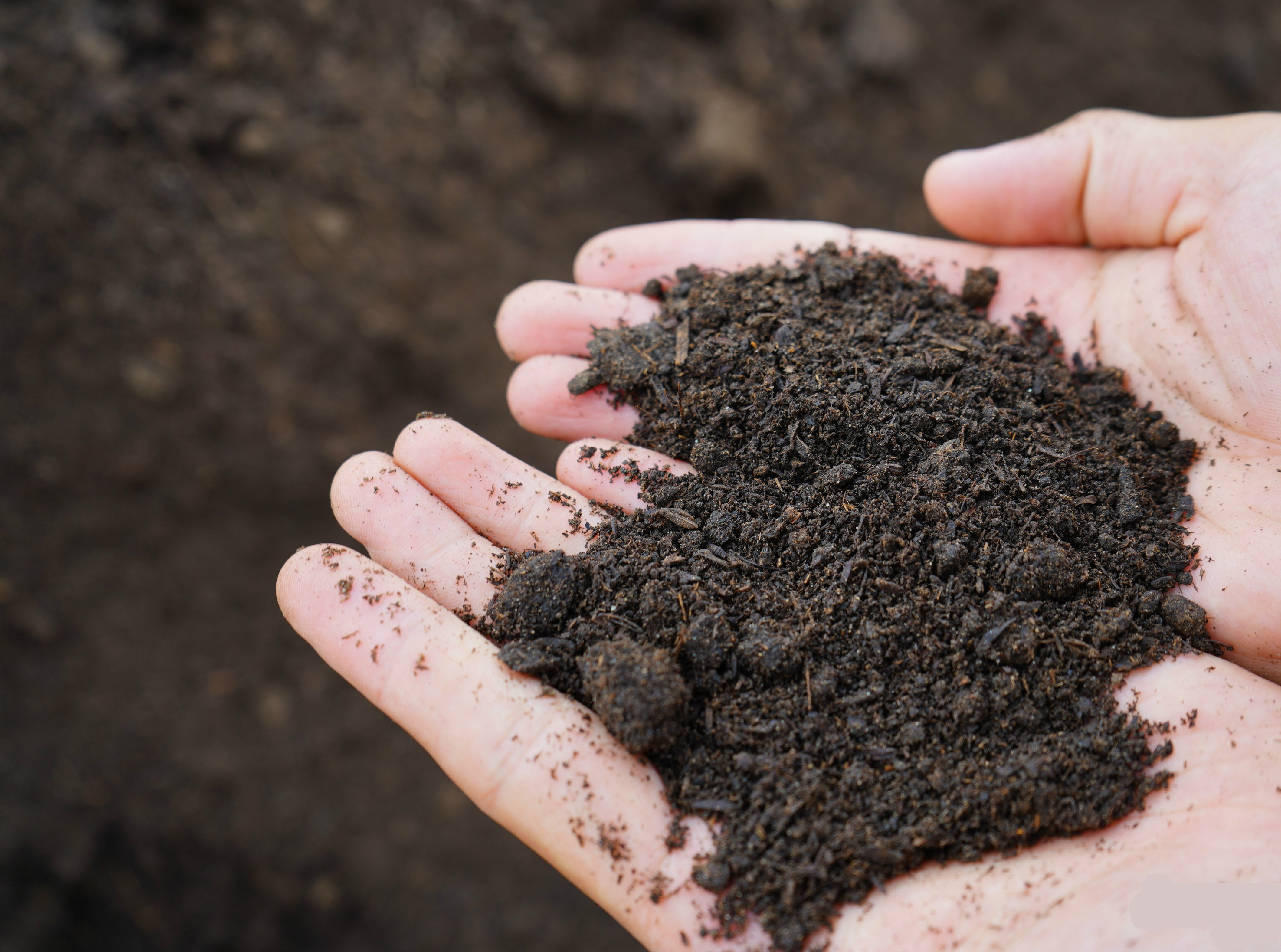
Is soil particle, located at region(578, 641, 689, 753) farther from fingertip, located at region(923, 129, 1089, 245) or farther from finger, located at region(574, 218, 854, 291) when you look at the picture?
fingertip, located at region(923, 129, 1089, 245)

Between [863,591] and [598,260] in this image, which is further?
[598,260]

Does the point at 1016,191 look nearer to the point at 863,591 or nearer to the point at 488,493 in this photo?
the point at 863,591

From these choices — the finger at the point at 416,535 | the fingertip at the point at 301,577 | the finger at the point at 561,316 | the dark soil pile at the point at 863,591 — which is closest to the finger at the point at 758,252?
the finger at the point at 561,316

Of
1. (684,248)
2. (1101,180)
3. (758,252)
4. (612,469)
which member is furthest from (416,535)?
(1101,180)

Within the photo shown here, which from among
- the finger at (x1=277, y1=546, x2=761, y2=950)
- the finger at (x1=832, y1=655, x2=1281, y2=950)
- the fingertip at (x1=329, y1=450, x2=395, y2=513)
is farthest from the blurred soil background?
the finger at (x1=832, y1=655, x2=1281, y2=950)

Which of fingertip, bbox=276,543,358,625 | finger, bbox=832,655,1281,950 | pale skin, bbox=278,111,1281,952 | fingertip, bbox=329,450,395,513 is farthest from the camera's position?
fingertip, bbox=329,450,395,513

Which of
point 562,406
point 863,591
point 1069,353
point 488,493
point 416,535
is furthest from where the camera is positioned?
point 1069,353

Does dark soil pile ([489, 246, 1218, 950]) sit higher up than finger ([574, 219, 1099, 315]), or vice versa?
finger ([574, 219, 1099, 315])
